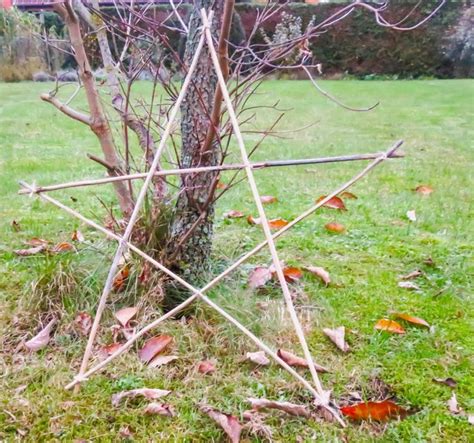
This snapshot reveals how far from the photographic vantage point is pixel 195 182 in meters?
2.09

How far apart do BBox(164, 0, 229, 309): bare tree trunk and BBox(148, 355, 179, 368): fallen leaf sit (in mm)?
314

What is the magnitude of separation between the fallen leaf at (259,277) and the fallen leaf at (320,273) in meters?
0.20

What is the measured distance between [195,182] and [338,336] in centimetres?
75

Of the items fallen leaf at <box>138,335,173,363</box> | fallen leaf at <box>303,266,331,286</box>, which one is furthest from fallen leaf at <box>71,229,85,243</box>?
fallen leaf at <box>303,266,331,286</box>

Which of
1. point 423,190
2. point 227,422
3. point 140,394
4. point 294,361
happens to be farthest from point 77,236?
point 423,190

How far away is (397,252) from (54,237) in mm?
1649

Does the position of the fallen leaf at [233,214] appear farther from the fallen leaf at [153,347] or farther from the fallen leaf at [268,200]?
the fallen leaf at [153,347]

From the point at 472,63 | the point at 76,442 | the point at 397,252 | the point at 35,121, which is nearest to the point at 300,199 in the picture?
the point at 397,252

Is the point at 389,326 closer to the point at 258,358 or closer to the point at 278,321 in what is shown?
the point at 278,321

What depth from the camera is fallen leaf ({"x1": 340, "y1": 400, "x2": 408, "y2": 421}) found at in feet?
5.04

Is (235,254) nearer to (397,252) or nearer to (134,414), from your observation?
(397,252)

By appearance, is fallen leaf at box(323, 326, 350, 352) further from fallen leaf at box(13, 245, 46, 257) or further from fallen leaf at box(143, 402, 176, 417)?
fallen leaf at box(13, 245, 46, 257)

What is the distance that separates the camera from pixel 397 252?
8.74 ft

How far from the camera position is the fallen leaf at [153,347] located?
5.81 ft
